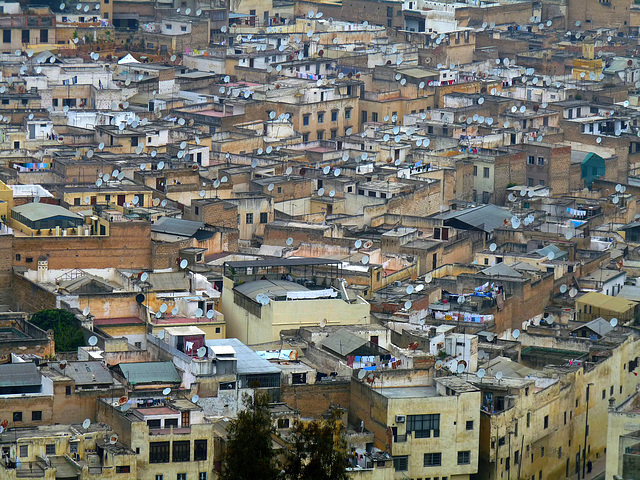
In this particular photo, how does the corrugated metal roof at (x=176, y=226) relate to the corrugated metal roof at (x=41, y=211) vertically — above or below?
below

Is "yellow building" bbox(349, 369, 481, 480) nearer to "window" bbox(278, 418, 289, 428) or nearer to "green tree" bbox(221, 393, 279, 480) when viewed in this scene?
"window" bbox(278, 418, 289, 428)

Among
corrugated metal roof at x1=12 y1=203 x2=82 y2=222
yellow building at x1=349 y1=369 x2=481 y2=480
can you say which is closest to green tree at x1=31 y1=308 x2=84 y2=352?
corrugated metal roof at x1=12 y1=203 x2=82 y2=222

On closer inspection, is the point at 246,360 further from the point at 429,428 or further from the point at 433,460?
the point at 433,460

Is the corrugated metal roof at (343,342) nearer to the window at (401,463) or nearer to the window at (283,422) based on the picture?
the window at (401,463)

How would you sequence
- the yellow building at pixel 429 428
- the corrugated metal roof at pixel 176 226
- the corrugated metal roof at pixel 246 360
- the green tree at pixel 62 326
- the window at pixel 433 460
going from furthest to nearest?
the corrugated metal roof at pixel 176 226
the green tree at pixel 62 326
the corrugated metal roof at pixel 246 360
the window at pixel 433 460
the yellow building at pixel 429 428

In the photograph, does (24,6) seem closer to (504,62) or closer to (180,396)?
(504,62)

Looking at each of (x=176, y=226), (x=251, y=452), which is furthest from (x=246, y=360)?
(x=176, y=226)

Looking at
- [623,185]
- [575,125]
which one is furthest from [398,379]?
[575,125]

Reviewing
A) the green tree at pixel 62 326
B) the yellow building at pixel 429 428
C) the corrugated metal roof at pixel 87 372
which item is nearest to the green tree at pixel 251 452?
the yellow building at pixel 429 428
